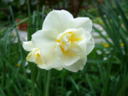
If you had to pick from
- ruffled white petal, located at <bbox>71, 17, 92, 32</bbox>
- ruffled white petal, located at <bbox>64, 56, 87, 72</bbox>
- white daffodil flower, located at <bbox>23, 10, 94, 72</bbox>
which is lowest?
ruffled white petal, located at <bbox>64, 56, 87, 72</bbox>

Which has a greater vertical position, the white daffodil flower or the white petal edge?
the white petal edge

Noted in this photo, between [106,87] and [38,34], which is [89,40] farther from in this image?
[106,87]

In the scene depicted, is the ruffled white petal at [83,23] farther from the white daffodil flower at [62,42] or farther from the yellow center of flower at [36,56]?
the yellow center of flower at [36,56]

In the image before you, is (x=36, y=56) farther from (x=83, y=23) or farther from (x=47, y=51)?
(x=83, y=23)

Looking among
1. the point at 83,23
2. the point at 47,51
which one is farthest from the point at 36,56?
the point at 83,23

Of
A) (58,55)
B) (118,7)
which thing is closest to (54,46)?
(58,55)

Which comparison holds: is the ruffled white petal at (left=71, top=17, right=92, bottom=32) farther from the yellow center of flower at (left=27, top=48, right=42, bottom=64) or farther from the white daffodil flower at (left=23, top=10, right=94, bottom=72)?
the yellow center of flower at (left=27, top=48, right=42, bottom=64)

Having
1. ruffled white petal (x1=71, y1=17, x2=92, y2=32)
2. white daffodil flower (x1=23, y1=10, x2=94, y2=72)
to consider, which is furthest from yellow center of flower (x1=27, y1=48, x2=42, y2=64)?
ruffled white petal (x1=71, y1=17, x2=92, y2=32)
